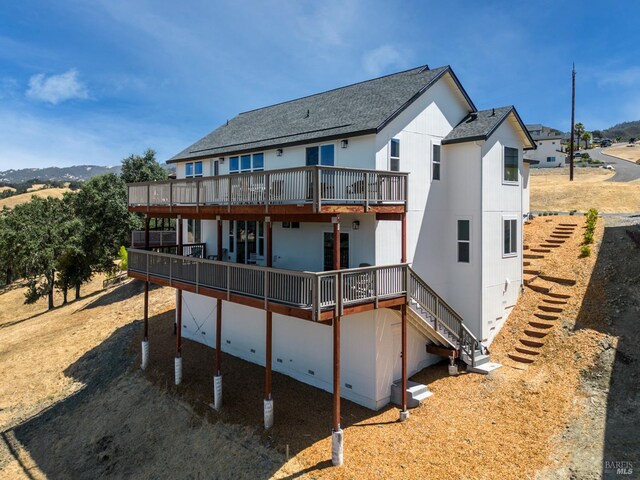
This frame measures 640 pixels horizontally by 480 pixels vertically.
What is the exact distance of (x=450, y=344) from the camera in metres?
15.3

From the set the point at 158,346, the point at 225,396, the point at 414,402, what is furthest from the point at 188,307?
the point at 414,402

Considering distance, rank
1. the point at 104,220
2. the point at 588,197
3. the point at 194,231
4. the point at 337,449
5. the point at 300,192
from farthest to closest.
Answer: the point at 588,197
the point at 104,220
the point at 194,231
the point at 300,192
the point at 337,449

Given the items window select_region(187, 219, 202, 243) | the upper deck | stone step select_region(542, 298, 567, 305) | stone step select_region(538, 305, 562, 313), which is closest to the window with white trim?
window select_region(187, 219, 202, 243)

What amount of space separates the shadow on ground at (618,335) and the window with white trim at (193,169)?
19.5 metres

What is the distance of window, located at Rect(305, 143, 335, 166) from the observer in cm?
1537

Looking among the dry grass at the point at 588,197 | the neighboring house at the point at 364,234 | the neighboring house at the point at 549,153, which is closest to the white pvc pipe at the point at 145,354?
the neighboring house at the point at 364,234

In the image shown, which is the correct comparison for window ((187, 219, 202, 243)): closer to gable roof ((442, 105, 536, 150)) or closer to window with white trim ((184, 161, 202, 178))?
window with white trim ((184, 161, 202, 178))

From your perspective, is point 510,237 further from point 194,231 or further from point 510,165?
point 194,231

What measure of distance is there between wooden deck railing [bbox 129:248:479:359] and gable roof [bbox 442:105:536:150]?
21.3 ft

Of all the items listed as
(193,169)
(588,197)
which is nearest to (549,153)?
(588,197)

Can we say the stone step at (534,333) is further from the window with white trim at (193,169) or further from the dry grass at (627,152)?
the dry grass at (627,152)

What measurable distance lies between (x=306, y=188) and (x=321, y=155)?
4.56 meters

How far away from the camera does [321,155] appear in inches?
616

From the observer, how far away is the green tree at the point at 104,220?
1448 inches
